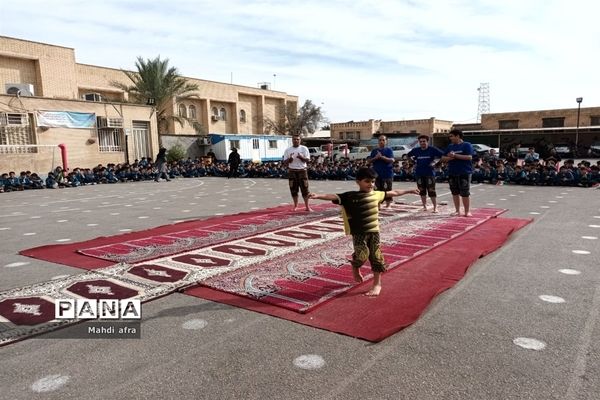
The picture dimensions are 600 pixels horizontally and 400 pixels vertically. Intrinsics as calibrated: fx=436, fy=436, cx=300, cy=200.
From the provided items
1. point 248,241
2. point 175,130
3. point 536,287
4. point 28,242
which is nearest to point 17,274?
point 28,242

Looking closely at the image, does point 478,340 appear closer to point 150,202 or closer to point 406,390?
point 406,390

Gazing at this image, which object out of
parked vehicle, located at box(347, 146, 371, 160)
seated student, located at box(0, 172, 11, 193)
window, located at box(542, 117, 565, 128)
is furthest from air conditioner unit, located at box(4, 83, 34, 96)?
window, located at box(542, 117, 565, 128)

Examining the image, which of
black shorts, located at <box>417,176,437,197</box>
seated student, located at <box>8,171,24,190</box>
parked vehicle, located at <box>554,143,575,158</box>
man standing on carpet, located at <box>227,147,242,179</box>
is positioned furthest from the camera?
parked vehicle, located at <box>554,143,575,158</box>

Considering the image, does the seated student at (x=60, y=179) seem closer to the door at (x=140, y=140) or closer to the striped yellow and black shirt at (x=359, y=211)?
the door at (x=140, y=140)

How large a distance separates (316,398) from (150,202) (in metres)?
10.8

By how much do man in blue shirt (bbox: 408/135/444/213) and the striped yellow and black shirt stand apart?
Result: 4992 millimetres

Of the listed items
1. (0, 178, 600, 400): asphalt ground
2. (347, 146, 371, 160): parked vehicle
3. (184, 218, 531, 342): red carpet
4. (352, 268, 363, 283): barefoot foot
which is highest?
(347, 146, 371, 160): parked vehicle

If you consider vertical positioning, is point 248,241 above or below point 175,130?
below

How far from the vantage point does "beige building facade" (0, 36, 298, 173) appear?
21.3 metres

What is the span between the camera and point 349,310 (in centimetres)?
366

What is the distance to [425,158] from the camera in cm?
873

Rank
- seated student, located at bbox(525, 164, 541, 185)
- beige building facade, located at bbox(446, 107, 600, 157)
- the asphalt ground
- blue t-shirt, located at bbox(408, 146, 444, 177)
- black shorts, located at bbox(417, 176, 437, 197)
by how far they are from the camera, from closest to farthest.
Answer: the asphalt ground → blue t-shirt, located at bbox(408, 146, 444, 177) → black shorts, located at bbox(417, 176, 437, 197) → seated student, located at bbox(525, 164, 541, 185) → beige building facade, located at bbox(446, 107, 600, 157)

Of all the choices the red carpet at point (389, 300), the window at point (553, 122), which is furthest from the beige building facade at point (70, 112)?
the window at point (553, 122)

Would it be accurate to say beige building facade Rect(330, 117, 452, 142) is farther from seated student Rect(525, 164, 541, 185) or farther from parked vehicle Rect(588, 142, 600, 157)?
seated student Rect(525, 164, 541, 185)
